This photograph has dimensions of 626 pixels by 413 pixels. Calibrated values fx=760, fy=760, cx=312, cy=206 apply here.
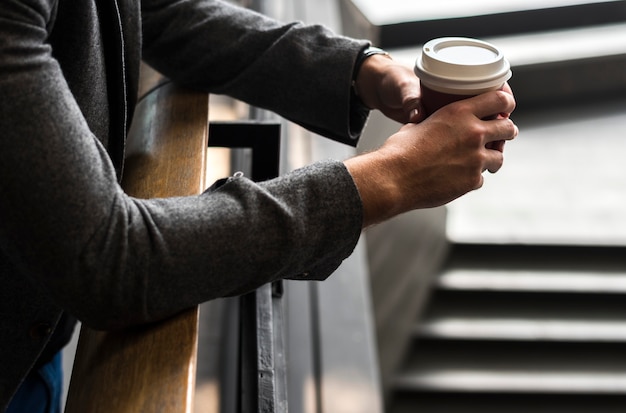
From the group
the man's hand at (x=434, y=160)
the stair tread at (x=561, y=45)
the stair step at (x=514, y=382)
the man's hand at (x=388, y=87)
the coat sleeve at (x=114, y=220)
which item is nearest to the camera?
the coat sleeve at (x=114, y=220)

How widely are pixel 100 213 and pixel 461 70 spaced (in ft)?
1.32

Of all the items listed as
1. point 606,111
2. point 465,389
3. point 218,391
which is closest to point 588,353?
point 465,389

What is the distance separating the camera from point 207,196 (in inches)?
27.5

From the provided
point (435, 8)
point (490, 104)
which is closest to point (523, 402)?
point (435, 8)

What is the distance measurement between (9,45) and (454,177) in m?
0.44

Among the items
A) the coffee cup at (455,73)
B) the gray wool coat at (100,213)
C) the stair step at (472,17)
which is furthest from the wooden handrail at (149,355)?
the stair step at (472,17)

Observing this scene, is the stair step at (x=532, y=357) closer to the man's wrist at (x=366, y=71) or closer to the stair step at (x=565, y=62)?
the stair step at (x=565, y=62)

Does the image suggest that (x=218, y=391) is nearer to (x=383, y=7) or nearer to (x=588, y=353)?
(x=588, y=353)

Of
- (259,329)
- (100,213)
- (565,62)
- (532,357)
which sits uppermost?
(100,213)

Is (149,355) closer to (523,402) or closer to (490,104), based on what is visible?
(490,104)

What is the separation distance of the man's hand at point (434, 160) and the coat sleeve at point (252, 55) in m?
0.25

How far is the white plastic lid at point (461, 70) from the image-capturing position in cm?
80

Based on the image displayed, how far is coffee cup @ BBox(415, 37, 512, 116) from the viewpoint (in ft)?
2.62

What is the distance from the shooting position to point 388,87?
0.99 m
